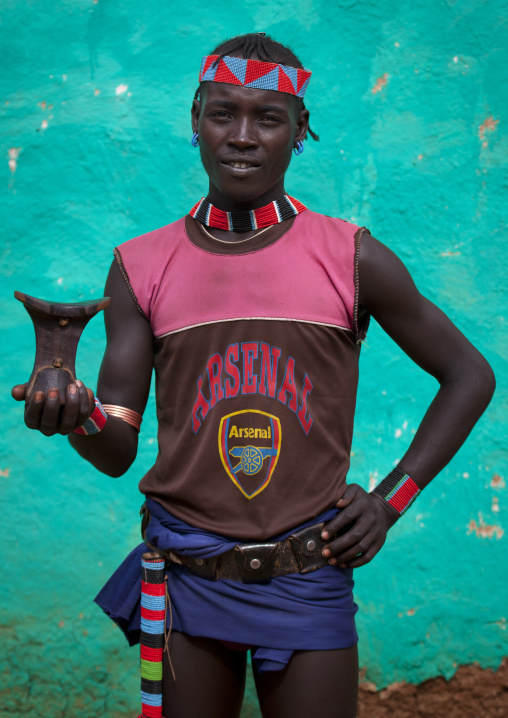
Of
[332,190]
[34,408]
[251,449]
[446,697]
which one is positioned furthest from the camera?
[332,190]

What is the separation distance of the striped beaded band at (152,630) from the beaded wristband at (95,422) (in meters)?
0.39

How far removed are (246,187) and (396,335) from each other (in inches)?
22.4

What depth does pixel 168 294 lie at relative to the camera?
2279mm

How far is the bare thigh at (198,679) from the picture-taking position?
7.06ft

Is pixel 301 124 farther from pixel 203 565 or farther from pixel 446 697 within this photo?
pixel 446 697

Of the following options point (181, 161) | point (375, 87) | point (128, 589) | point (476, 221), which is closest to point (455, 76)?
point (375, 87)

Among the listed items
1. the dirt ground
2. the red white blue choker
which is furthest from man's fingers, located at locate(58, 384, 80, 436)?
the dirt ground

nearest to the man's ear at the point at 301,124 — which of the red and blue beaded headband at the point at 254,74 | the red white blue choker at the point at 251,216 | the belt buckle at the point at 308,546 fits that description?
the red and blue beaded headband at the point at 254,74

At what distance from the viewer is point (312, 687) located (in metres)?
2.10

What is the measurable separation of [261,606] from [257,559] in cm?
13

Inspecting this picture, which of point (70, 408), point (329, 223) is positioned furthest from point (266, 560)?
point (329, 223)

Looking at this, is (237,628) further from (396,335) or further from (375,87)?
(375,87)

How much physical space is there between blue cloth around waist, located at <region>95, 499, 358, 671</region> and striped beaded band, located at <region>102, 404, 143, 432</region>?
27 cm

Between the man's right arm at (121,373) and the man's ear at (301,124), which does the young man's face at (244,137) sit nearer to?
the man's ear at (301,124)
